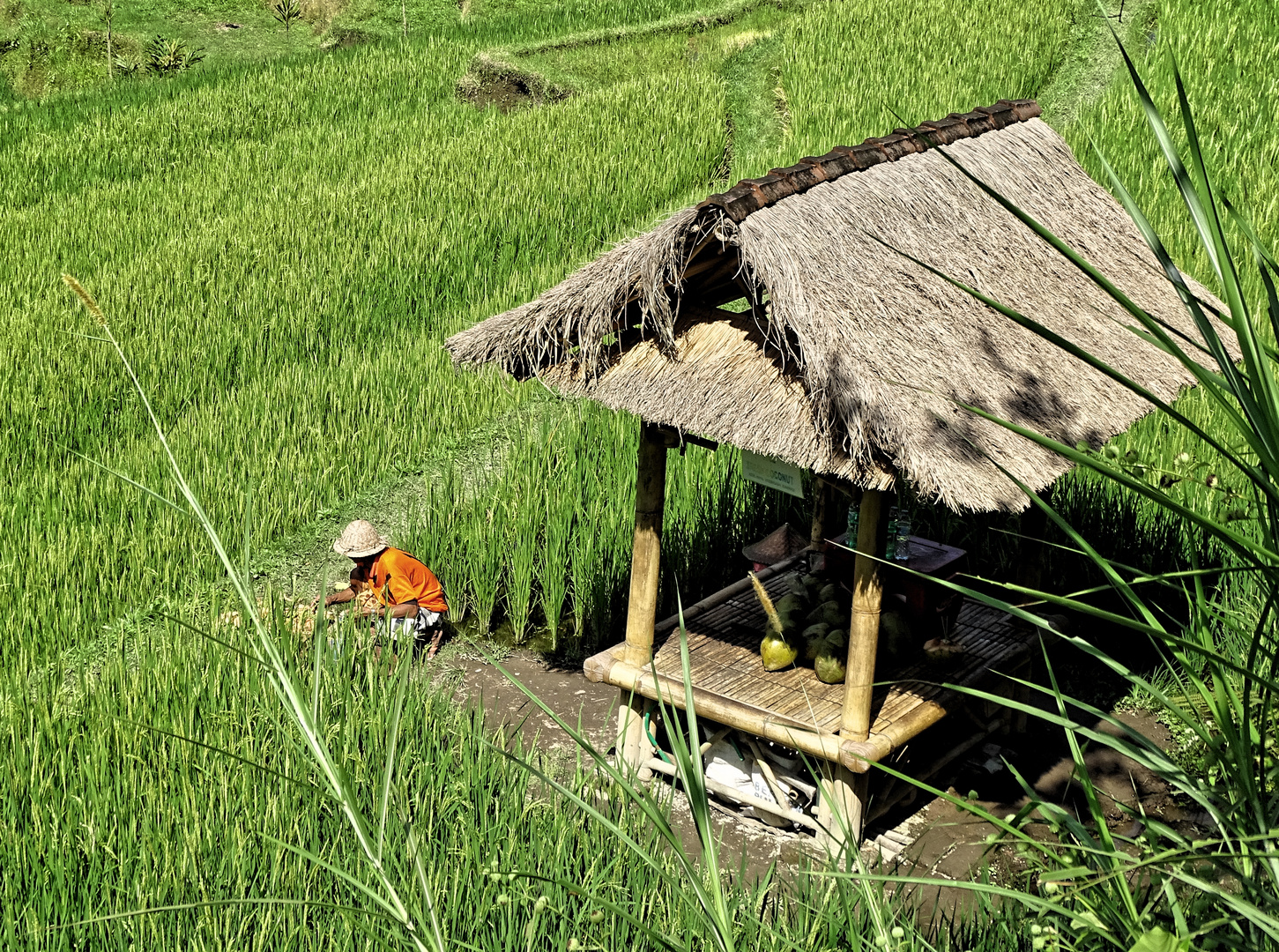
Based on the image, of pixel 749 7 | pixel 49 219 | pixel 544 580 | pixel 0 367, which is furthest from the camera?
pixel 749 7

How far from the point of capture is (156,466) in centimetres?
700

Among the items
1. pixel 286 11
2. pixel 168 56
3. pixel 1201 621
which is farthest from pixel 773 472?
pixel 286 11

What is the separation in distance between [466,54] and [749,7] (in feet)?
13.6

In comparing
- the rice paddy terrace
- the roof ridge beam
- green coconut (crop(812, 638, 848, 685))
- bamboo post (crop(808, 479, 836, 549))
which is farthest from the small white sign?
the rice paddy terrace

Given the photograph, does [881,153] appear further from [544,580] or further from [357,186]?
[357,186]

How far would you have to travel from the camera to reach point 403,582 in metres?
5.79

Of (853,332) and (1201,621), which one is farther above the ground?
(1201,621)

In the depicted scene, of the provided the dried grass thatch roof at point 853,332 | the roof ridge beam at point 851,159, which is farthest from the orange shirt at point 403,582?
the roof ridge beam at point 851,159

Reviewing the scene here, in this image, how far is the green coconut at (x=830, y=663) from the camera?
4828 mm

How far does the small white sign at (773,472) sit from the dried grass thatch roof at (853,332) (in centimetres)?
41

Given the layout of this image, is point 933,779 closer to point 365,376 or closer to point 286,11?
point 365,376

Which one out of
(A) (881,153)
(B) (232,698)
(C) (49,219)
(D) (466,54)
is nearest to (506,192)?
(C) (49,219)

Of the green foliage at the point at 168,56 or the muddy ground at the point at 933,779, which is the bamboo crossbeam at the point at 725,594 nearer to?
the muddy ground at the point at 933,779

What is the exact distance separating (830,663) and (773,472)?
2.42 feet
